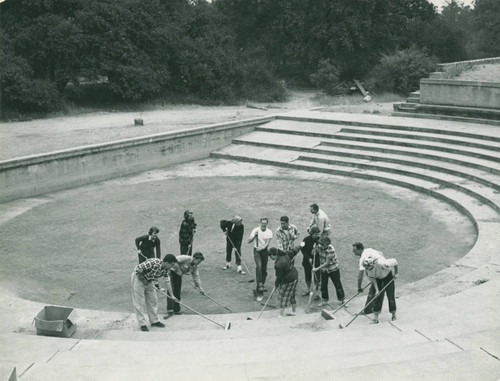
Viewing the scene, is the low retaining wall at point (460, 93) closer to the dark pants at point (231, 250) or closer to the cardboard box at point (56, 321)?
the dark pants at point (231, 250)

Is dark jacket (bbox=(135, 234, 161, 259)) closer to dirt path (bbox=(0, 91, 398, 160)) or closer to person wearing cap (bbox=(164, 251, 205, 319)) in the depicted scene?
person wearing cap (bbox=(164, 251, 205, 319))

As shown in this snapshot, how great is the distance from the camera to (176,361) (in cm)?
725

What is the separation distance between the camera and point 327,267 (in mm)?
10023

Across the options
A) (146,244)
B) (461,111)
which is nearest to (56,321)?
(146,244)

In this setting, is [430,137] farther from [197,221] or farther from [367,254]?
[367,254]

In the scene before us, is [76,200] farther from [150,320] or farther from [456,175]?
[456,175]

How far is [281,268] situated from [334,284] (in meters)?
1.13

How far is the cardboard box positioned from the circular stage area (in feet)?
4.68

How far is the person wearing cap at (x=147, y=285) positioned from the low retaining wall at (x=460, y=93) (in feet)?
49.8

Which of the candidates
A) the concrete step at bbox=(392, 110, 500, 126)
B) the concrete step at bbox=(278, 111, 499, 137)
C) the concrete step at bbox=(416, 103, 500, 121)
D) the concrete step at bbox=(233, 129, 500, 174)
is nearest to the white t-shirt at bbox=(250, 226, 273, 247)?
the concrete step at bbox=(233, 129, 500, 174)

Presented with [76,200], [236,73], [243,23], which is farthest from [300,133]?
[243,23]

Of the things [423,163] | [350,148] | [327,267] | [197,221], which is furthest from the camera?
[350,148]

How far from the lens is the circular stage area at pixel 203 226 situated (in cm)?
1134

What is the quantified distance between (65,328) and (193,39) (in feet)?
82.6
